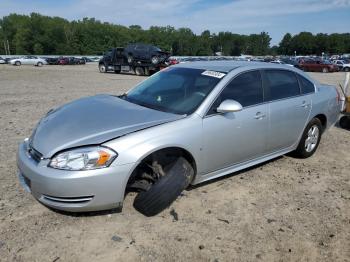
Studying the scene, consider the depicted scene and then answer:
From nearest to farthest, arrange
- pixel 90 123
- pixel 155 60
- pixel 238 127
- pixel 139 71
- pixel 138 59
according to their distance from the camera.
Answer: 1. pixel 90 123
2. pixel 238 127
3. pixel 155 60
4. pixel 138 59
5. pixel 139 71

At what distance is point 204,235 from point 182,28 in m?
160

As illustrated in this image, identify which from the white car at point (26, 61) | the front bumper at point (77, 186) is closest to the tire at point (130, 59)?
the front bumper at point (77, 186)

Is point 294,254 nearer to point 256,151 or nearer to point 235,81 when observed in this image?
point 256,151

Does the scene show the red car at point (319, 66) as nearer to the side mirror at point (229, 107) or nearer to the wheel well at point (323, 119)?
the wheel well at point (323, 119)

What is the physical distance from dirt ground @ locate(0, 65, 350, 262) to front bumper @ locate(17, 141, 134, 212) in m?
0.26

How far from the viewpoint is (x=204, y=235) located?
3.32 metres

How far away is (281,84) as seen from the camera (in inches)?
193

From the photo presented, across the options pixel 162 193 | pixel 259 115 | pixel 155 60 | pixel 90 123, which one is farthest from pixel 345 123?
pixel 155 60

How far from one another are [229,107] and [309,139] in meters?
2.21

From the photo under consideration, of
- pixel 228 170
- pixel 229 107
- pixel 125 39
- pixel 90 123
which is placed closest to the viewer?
pixel 90 123

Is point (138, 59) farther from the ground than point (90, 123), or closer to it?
closer to it

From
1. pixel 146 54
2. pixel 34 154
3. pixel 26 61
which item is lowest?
pixel 26 61

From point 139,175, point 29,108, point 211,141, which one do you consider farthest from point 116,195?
point 29,108

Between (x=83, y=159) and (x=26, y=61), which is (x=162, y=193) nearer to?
(x=83, y=159)
